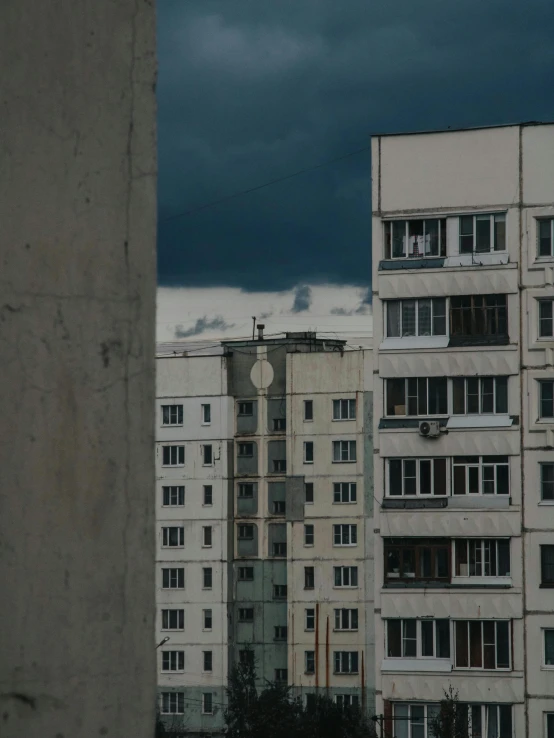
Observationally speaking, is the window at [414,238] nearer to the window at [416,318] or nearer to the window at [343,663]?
the window at [416,318]

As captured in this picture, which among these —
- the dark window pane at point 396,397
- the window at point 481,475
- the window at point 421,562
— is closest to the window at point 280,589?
the window at point 421,562

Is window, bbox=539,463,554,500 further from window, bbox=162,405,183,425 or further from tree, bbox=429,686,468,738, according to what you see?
window, bbox=162,405,183,425

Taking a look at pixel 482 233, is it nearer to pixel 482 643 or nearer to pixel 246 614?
pixel 482 643

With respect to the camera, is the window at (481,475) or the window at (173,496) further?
the window at (173,496)

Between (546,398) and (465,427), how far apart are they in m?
2.10

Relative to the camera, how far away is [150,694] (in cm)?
152

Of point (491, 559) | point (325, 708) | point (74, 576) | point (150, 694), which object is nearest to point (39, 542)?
point (74, 576)

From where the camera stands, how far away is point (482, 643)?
2962 cm

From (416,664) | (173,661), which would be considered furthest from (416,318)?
(173,661)

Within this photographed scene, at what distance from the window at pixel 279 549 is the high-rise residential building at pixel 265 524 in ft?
0.13

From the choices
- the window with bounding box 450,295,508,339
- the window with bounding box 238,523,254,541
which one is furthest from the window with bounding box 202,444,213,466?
the window with bounding box 450,295,508,339

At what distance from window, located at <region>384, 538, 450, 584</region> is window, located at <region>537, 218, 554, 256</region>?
7.50 metres

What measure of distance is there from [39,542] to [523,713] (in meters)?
29.6

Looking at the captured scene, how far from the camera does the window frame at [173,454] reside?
4953 cm
